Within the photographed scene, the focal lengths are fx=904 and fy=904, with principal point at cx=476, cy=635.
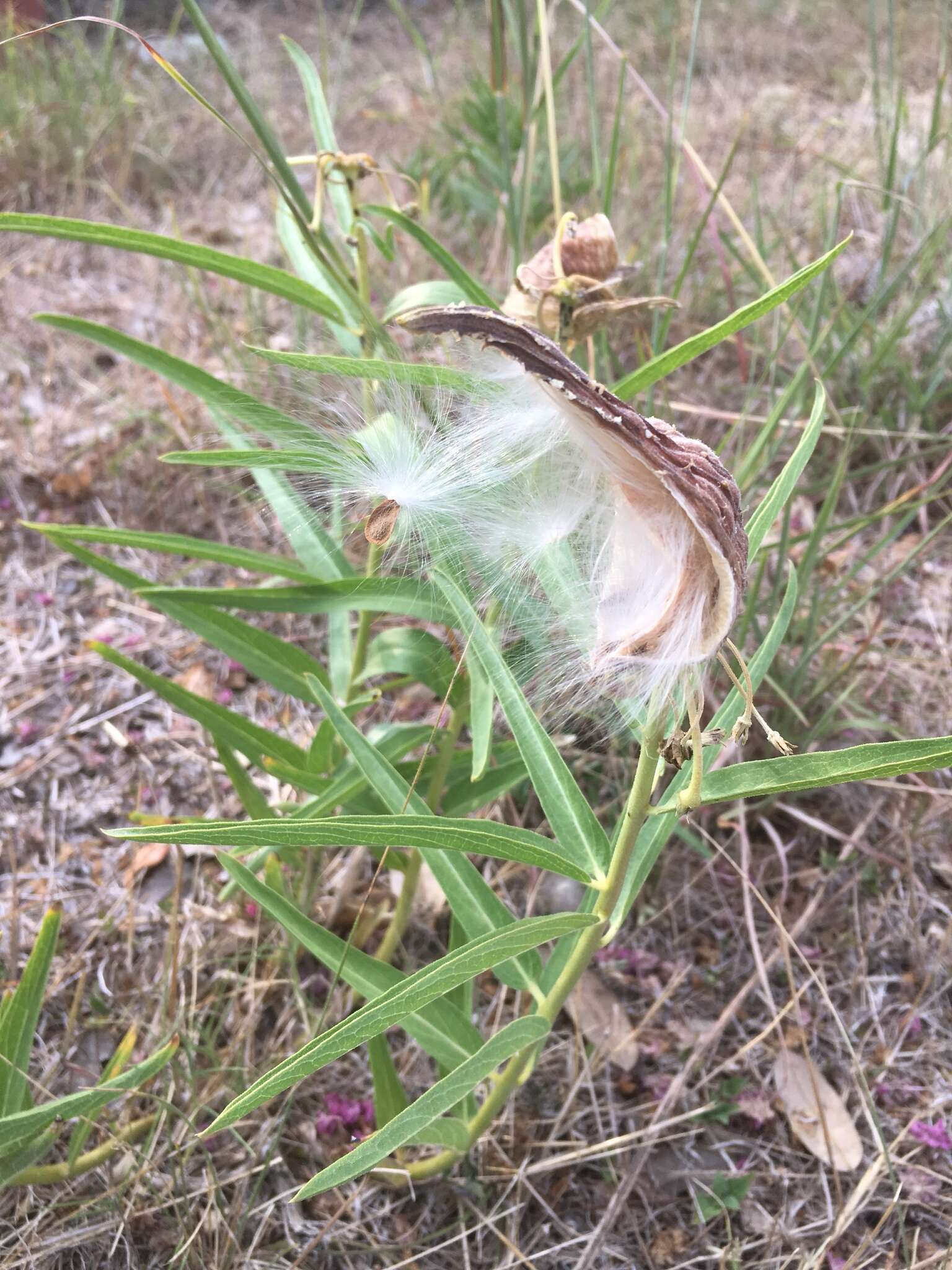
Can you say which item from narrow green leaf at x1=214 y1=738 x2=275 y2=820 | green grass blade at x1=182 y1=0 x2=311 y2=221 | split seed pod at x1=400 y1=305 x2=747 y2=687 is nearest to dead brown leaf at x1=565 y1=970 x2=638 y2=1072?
narrow green leaf at x1=214 y1=738 x2=275 y2=820

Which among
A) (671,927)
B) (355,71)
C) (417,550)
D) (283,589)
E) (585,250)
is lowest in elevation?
(671,927)

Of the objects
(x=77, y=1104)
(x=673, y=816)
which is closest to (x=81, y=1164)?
(x=77, y=1104)

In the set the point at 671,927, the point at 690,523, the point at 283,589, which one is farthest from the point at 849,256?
the point at 690,523

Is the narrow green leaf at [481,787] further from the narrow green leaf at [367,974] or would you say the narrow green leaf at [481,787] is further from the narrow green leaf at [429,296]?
the narrow green leaf at [429,296]

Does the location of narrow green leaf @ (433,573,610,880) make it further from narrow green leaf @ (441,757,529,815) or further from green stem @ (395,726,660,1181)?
narrow green leaf @ (441,757,529,815)

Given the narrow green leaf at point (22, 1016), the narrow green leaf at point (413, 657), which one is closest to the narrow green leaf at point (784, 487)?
the narrow green leaf at point (413, 657)

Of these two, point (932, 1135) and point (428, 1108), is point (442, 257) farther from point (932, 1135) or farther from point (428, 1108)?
point (932, 1135)

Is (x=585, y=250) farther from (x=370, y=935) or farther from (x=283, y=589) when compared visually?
(x=370, y=935)
